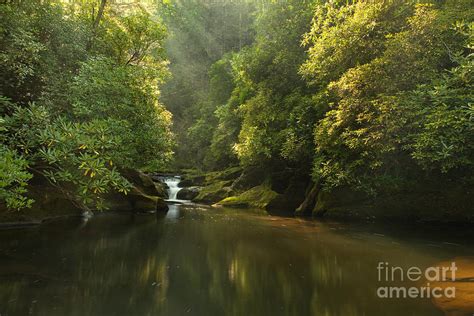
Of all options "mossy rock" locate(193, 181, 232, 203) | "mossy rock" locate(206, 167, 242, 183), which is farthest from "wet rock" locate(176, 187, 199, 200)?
"mossy rock" locate(206, 167, 242, 183)

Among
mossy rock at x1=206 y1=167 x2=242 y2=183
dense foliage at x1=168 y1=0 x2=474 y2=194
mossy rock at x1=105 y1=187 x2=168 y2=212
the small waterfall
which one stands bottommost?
mossy rock at x1=105 y1=187 x2=168 y2=212

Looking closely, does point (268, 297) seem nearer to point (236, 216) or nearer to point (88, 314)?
point (88, 314)

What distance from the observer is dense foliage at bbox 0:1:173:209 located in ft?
22.9

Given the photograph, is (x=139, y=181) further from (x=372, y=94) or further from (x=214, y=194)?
(x=372, y=94)

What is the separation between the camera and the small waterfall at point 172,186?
28191mm

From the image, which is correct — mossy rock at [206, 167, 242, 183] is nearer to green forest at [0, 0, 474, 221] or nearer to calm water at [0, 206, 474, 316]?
green forest at [0, 0, 474, 221]

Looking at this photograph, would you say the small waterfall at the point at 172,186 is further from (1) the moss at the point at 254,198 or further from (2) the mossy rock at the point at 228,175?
(1) the moss at the point at 254,198

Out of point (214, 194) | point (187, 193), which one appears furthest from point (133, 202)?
point (187, 193)

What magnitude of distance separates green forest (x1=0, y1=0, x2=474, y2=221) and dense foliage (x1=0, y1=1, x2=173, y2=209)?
0.20ft

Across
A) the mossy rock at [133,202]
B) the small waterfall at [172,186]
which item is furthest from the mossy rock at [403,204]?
the small waterfall at [172,186]

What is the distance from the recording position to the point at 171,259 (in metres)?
8.69

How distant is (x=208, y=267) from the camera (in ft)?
26.4

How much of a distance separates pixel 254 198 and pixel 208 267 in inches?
587

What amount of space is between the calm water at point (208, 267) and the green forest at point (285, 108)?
153 centimetres
